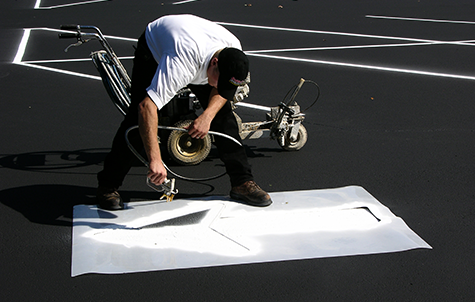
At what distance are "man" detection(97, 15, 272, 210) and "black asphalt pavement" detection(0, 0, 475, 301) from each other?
391mm

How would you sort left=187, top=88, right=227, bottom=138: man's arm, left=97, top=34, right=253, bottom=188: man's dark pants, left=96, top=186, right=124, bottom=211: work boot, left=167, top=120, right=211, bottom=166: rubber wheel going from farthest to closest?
left=167, top=120, right=211, bottom=166: rubber wheel, left=96, top=186, right=124, bottom=211: work boot, left=97, top=34, right=253, bottom=188: man's dark pants, left=187, top=88, right=227, bottom=138: man's arm

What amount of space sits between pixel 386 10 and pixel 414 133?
11.2 metres

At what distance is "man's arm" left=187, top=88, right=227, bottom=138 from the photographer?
3.63 meters

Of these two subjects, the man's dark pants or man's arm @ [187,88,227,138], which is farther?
the man's dark pants

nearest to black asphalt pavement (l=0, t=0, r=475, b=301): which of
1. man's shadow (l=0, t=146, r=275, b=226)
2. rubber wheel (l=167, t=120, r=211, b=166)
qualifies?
man's shadow (l=0, t=146, r=275, b=226)

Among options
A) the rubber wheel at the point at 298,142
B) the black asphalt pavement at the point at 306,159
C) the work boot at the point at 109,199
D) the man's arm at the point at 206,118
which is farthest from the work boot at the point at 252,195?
the rubber wheel at the point at 298,142

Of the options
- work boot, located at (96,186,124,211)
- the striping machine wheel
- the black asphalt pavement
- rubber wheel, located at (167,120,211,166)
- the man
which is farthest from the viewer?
the striping machine wheel

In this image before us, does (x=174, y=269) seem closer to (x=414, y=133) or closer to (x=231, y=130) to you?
(x=231, y=130)

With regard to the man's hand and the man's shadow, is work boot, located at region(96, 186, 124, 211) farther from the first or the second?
the man's hand

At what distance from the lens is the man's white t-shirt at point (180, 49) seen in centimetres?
327

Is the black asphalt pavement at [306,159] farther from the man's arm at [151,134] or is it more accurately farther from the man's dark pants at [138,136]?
the man's arm at [151,134]

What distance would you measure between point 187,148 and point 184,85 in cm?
165

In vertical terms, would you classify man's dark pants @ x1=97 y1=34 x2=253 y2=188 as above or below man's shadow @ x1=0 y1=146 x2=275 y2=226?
above

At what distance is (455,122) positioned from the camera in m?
6.16
